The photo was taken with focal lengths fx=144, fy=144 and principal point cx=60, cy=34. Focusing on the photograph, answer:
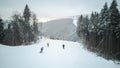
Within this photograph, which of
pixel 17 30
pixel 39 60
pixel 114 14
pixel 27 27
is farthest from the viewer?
pixel 27 27

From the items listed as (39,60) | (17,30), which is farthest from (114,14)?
(17,30)

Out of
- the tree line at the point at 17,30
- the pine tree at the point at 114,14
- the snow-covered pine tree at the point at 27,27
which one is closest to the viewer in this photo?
the pine tree at the point at 114,14

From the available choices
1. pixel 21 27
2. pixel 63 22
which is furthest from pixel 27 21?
pixel 63 22

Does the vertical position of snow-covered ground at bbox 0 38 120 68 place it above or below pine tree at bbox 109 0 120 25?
below

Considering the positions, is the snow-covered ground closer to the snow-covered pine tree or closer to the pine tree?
the pine tree

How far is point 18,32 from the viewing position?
4738 centimetres

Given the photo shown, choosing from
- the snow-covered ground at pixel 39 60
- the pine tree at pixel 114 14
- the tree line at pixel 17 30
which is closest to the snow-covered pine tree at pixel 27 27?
the tree line at pixel 17 30

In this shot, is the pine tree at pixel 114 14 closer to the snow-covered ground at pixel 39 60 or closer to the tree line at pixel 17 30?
the snow-covered ground at pixel 39 60

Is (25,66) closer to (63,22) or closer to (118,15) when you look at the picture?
(118,15)

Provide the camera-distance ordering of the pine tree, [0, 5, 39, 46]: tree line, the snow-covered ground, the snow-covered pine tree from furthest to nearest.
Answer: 1. the snow-covered pine tree
2. [0, 5, 39, 46]: tree line
3. the pine tree
4. the snow-covered ground

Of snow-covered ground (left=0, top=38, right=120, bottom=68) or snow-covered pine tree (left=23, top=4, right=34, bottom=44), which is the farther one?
snow-covered pine tree (left=23, top=4, right=34, bottom=44)

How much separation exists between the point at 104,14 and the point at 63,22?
152527 millimetres

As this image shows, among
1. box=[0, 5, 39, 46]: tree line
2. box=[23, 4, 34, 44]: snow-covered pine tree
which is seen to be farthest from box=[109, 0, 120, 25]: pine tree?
box=[23, 4, 34, 44]: snow-covered pine tree

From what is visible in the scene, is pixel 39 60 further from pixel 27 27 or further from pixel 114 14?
pixel 27 27
